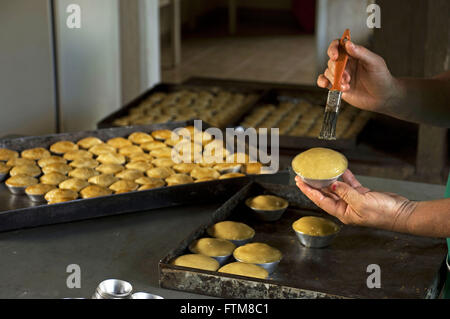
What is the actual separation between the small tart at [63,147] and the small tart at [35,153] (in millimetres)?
27

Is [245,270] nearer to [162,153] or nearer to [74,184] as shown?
[74,184]

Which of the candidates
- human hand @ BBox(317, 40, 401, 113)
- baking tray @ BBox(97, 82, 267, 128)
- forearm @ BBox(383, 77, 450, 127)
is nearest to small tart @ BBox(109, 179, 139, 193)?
human hand @ BBox(317, 40, 401, 113)

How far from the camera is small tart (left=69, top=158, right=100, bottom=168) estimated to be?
6.97 feet

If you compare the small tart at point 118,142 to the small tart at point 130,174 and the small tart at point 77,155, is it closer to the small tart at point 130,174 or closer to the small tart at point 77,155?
the small tart at point 77,155

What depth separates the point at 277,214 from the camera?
5.94ft

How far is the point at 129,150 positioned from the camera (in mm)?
2270

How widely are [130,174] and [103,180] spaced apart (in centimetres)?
9

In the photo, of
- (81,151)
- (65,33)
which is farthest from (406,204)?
(65,33)

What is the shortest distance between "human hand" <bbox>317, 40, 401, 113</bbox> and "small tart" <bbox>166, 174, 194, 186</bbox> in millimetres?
559

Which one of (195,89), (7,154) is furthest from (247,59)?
(7,154)

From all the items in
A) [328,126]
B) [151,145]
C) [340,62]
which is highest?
[340,62]

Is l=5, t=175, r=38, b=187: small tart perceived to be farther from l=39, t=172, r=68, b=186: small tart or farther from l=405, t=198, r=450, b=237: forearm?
l=405, t=198, r=450, b=237: forearm

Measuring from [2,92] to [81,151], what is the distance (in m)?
1.00
